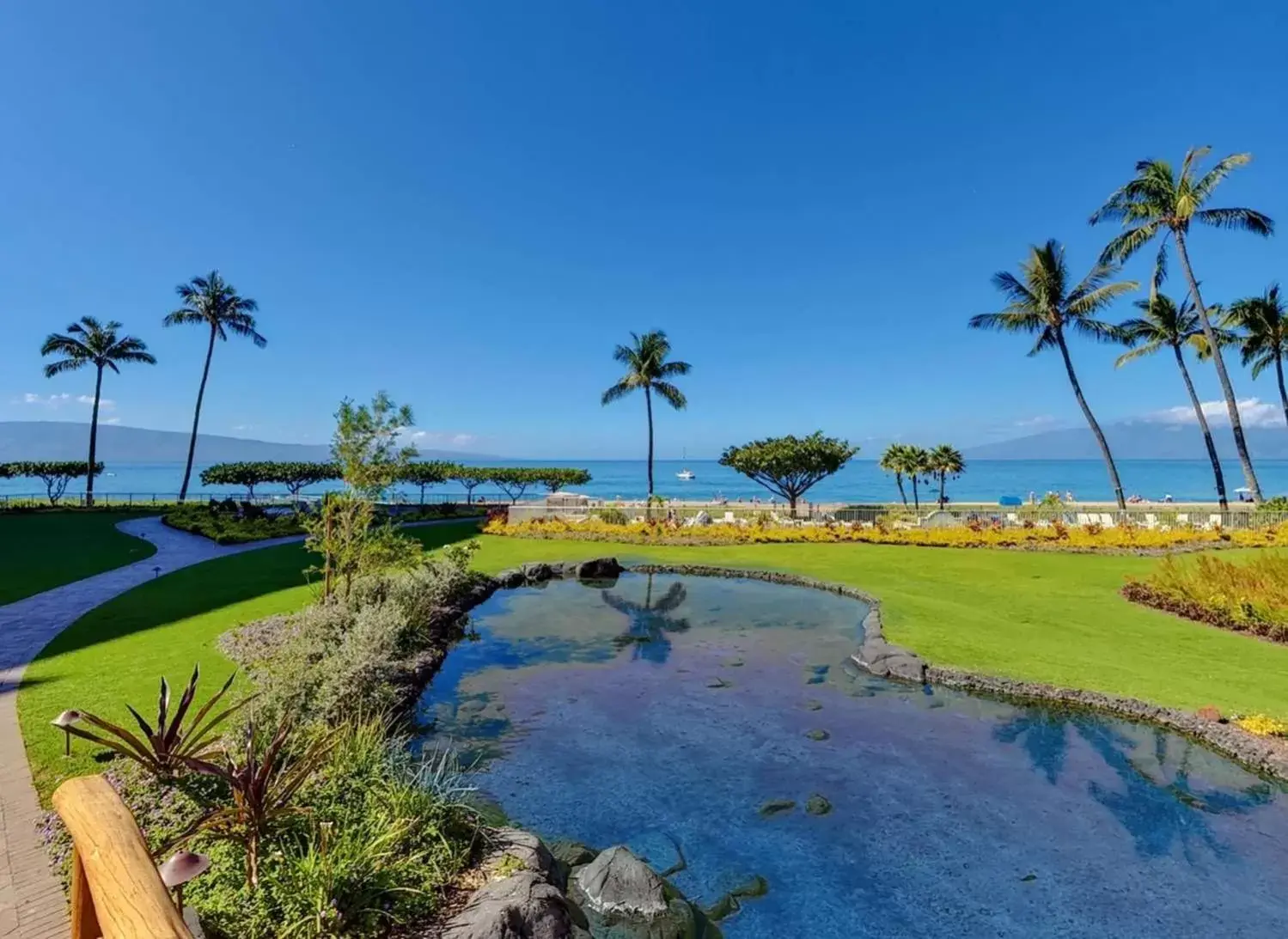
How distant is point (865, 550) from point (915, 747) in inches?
559

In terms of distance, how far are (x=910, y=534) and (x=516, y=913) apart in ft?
70.5

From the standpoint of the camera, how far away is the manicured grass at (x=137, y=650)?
6.62m

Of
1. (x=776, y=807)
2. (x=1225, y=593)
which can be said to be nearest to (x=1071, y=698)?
(x=776, y=807)

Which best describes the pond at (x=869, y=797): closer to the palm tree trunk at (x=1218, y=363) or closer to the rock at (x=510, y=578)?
the rock at (x=510, y=578)

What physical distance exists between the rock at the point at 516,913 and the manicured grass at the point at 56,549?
48.3 feet

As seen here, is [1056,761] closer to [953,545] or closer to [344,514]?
[344,514]

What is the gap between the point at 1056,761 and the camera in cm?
714

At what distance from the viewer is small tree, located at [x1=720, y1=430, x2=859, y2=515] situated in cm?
2975

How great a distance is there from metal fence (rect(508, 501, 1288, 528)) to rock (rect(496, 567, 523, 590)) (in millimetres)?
9857

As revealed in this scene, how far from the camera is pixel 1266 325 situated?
28141 mm

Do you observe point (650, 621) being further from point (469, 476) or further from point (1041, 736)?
point (469, 476)

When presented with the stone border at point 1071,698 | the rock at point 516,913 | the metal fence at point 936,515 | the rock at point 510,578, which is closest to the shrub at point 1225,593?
the stone border at point 1071,698

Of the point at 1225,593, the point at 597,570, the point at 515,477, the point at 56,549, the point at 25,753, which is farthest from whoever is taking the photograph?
the point at 515,477

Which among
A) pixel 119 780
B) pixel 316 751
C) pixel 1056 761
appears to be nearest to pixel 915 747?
pixel 1056 761
